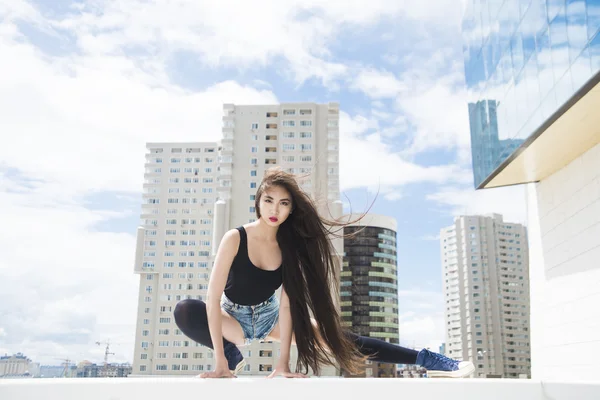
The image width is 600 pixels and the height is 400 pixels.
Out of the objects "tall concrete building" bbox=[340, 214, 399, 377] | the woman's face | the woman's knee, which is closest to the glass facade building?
the woman's face

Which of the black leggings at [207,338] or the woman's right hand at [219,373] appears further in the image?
the black leggings at [207,338]

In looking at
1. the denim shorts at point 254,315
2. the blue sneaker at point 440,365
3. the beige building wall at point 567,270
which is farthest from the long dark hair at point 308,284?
the beige building wall at point 567,270

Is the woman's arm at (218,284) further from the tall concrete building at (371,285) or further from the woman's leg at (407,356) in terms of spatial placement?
the tall concrete building at (371,285)

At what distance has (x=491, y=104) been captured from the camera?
14234mm

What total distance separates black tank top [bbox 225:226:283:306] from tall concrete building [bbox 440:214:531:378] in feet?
222

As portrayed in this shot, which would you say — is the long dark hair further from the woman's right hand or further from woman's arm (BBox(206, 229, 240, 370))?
the woman's right hand

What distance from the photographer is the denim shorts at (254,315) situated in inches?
101

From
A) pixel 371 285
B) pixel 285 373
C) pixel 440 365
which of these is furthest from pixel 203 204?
pixel 285 373

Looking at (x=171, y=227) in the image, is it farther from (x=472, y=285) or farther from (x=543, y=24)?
(x=543, y=24)

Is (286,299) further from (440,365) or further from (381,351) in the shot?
(440,365)

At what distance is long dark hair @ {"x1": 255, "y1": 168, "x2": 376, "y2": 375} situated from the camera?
247 cm

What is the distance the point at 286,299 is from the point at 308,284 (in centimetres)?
16

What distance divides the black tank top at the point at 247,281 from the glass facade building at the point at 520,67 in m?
8.39

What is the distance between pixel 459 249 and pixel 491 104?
5703cm
